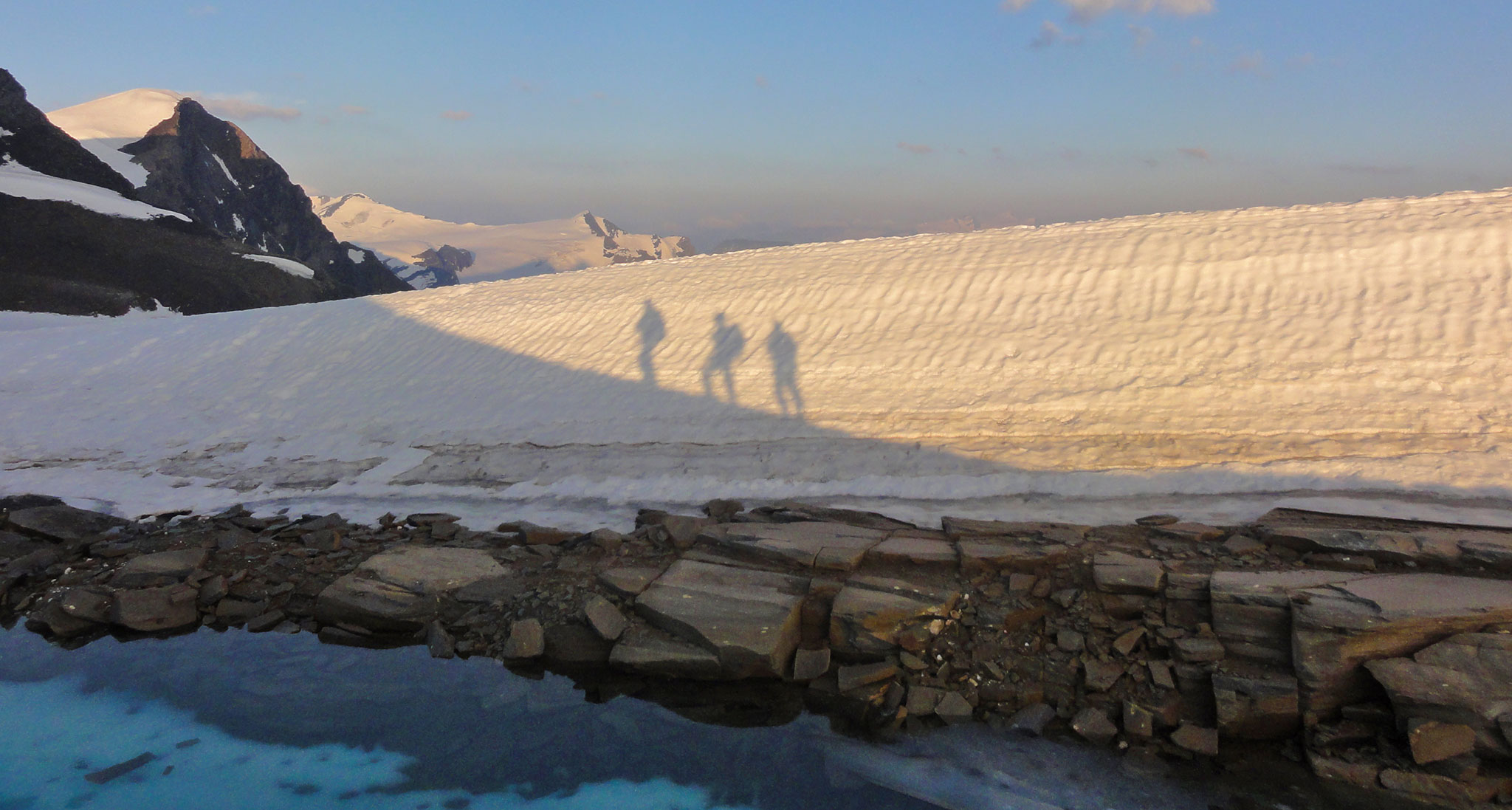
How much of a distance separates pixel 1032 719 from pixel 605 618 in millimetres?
3722

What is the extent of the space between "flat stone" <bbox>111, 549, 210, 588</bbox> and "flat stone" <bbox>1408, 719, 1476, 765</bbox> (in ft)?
36.8

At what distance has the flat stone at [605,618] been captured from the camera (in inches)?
291

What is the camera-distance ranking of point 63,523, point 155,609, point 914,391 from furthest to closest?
point 914,391
point 63,523
point 155,609

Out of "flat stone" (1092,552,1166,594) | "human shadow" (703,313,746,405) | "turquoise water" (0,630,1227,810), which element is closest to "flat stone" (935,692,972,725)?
"turquoise water" (0,630,1227,810)

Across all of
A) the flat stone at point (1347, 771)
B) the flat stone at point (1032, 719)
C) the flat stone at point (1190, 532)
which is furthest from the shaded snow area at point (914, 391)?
the flat stone at point (1347, 771)

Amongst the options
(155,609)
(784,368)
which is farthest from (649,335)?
(155,609)

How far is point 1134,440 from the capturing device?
11.2 m

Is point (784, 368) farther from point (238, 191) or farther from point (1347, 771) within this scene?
point (238, 191)

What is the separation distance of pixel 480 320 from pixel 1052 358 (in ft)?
46.6

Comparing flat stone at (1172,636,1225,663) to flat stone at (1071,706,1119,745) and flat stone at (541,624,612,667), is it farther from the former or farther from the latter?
flat stone at (541,624,612,667)

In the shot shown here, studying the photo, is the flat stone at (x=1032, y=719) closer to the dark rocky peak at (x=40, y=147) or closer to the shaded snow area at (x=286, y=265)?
the shaded snow area at (x=286, y=265)

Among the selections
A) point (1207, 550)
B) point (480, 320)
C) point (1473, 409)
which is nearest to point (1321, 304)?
point (1473, 409)

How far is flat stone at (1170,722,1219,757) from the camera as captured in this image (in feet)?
18.8

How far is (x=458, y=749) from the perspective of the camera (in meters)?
6.38
